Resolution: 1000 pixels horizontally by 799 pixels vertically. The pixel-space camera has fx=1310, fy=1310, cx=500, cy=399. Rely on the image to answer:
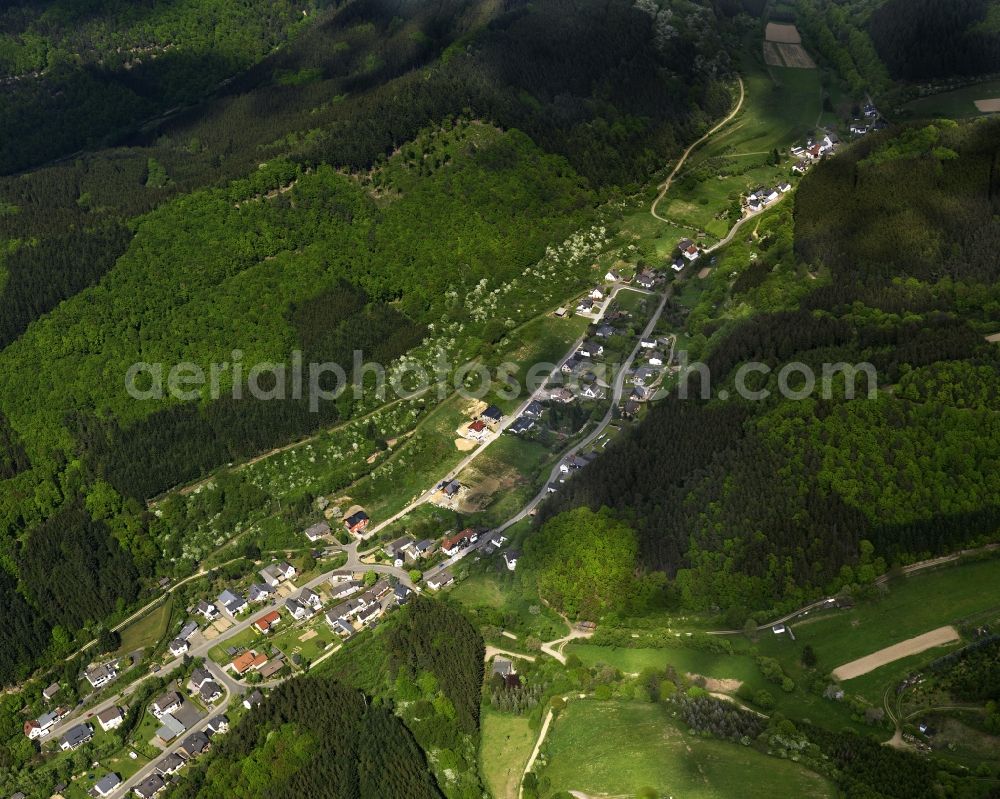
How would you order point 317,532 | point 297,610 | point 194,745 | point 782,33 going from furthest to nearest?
point 782,33, point 317,532, point 297,610, point 194,745

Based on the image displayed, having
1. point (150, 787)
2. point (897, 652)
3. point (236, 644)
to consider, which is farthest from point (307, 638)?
point (897, 652)

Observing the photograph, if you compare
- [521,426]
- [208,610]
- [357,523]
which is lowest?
[208,610]

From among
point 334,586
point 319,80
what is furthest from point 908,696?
point 319,80

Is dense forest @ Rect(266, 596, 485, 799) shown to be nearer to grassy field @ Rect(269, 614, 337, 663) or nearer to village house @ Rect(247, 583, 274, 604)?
grassy field @ Rect(269, 614, 337, 663)

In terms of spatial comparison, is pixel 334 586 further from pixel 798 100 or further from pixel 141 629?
pixel 798 100

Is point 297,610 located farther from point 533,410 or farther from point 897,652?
point 897,652

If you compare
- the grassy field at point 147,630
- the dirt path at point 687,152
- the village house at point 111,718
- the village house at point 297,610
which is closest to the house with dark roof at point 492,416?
the village house at point 297,610

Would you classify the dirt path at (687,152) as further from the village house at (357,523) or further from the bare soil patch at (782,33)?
the village house at (357,523)
